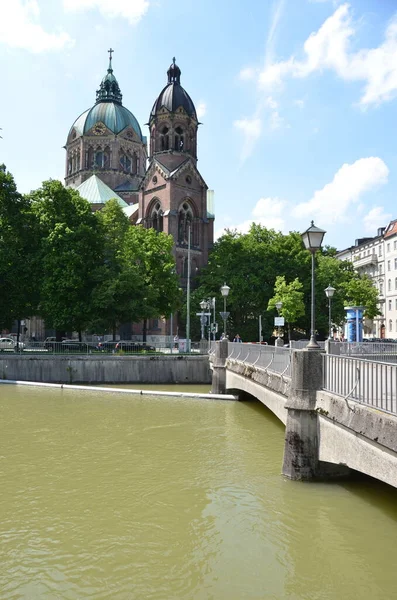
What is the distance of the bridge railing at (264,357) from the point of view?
13.8 metres

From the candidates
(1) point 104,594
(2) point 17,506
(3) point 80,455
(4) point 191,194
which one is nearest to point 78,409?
(3) point 80,455

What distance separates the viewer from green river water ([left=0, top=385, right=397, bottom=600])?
653cm

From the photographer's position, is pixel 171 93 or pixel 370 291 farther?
pixel 171 93

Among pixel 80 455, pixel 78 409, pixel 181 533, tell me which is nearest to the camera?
pixel 181 533

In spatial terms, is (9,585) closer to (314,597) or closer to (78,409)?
(314,597)

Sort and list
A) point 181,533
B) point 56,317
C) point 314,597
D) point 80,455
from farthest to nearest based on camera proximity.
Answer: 1. point 56,317
2. point 80,455
3. point 181,533
4. point 314,597

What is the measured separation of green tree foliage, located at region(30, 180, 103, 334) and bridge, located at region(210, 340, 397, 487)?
2410 cm

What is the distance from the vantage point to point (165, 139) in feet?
194

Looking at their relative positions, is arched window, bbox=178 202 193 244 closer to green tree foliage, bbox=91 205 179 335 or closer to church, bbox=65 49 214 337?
church, bbox=65 49 214 337

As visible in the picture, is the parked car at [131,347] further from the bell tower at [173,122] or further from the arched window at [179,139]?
the arched window at [179,139]

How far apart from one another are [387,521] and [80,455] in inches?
308

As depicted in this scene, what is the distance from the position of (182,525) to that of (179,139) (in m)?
55.1

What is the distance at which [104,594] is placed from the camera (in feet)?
20.6

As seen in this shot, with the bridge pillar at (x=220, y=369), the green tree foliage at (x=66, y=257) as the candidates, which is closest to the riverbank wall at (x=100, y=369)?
the green tree foliage at (x=66, y=257)
